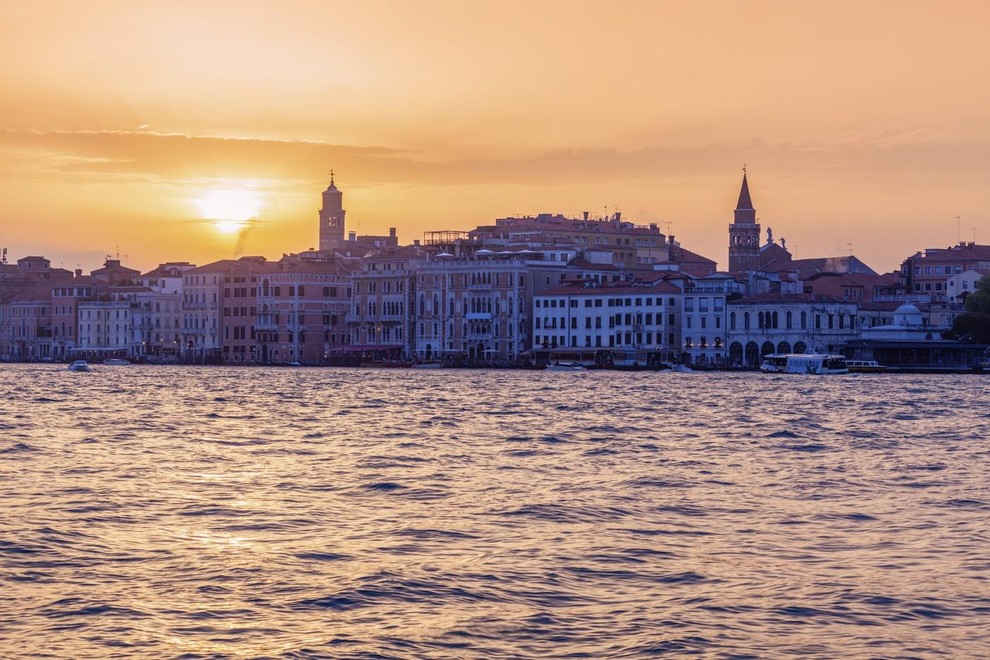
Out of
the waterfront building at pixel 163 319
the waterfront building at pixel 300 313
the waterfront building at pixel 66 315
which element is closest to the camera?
the waterfront building at pixel 300 313

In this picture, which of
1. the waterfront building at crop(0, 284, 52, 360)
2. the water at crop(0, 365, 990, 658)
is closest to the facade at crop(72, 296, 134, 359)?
the waterfront building at crop(0, 284, 52, 360)

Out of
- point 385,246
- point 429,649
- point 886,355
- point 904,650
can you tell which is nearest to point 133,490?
point 429,649

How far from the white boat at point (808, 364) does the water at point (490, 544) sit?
60.0 meters

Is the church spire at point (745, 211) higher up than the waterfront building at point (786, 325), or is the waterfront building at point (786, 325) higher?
the church spire at point (745, 211)

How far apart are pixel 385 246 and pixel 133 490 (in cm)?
12754

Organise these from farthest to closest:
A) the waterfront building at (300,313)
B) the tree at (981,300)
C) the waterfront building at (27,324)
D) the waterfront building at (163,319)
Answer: the waterfront building at (27,324)
the waterfront building at (163,319)
the waterfront building at (300,313)
the tree at (981,300)

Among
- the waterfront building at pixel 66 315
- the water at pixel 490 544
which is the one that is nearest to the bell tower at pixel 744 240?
the waterfront building at pixel 66 315

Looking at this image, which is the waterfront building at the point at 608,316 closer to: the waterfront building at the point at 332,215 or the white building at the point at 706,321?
the white building at the point at 706,321

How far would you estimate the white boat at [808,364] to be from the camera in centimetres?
9688

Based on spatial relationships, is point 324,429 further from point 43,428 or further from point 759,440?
point 759,440

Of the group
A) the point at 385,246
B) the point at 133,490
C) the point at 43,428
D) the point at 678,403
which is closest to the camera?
the point at 133,490

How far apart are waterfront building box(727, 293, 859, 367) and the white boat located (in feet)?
10.7

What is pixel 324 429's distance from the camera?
128 feet

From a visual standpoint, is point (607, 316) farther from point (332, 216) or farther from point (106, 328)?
point (332, 216)
